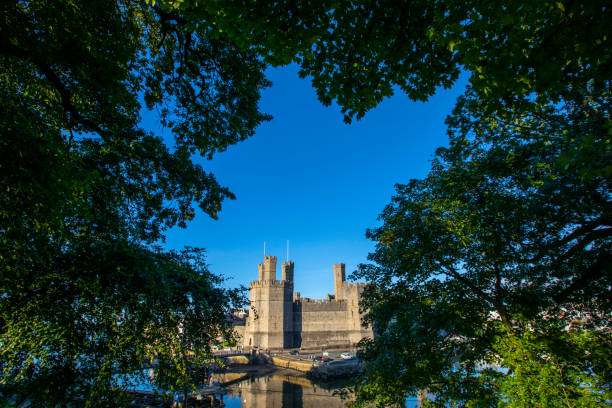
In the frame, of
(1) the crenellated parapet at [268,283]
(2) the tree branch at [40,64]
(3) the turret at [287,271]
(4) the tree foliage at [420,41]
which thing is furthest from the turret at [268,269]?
(4) the tree foliage at [420,41]

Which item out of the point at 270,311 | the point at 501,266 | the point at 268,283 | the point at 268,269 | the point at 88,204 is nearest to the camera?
the point at 88,204

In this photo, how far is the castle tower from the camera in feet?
179

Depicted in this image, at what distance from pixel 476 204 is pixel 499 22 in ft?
17.3

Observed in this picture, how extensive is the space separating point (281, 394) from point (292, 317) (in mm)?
21881

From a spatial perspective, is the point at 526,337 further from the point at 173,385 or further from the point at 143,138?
the point at 143,138

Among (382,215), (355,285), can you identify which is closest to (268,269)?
(355,285)

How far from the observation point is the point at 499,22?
320 cm

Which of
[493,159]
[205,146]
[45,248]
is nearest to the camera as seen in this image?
[45,248]

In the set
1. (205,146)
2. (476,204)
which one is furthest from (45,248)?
(476,204)

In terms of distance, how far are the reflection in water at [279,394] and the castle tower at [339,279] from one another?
2240 cm

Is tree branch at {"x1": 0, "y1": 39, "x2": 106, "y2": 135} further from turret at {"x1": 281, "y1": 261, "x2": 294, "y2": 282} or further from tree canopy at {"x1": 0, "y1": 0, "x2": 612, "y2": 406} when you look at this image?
turret at {"x1": 281, "y1": 261, "x2": 294, "y2": 282}

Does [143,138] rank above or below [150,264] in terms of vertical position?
above

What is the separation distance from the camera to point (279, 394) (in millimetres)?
27375

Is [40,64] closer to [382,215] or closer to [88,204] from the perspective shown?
[88,204]
